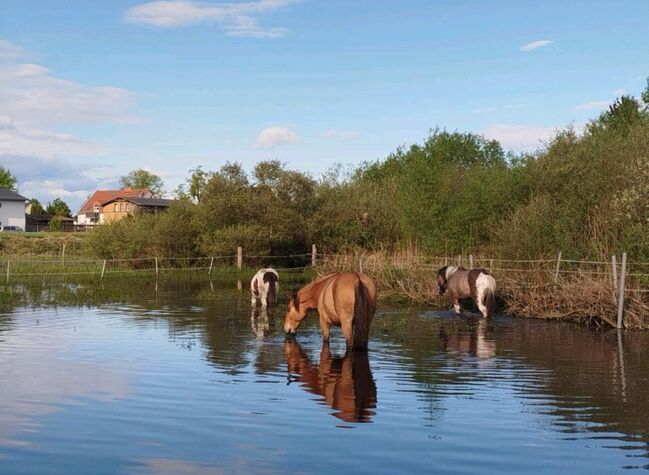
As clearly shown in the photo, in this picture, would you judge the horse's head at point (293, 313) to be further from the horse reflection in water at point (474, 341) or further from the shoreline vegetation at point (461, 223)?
the shoreline vegetation at point (461, 223)

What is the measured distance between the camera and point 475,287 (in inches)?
688

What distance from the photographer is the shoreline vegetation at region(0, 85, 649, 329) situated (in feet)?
57.8

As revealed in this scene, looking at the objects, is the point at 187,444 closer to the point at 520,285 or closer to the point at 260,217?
the point at 520,285

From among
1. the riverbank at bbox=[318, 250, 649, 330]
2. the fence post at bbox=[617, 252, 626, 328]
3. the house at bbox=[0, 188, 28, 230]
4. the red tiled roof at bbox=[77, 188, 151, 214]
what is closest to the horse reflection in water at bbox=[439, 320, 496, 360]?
the riverbank at bbox=[318, 250, 649, 330]

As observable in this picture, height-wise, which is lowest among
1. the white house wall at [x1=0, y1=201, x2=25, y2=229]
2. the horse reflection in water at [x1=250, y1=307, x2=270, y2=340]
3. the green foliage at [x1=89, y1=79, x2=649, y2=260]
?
the horse reflection in water at [x1=250, y1=307, x2=270, y2=340]

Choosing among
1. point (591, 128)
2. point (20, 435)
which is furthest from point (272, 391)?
point (591, 128)

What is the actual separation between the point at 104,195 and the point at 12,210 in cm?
2893

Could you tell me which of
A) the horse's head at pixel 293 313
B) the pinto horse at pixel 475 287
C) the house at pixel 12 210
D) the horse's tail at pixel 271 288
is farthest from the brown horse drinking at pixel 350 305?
the house at pixel 12 210

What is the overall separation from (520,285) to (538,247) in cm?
204

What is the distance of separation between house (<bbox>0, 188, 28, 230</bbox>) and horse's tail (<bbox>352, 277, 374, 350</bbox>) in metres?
78.3

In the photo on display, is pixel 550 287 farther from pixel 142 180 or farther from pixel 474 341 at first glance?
pixel 142 180

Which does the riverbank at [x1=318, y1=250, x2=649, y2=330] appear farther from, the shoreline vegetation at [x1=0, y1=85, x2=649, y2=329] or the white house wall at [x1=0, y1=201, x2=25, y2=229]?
the white house wall at [x1=0, y1=201, x2=25, y2=229]

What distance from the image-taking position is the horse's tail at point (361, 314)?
11.7 meters

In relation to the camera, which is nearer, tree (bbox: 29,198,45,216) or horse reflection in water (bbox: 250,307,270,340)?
horse reflection in water (bbox: 250,307,270,340)
